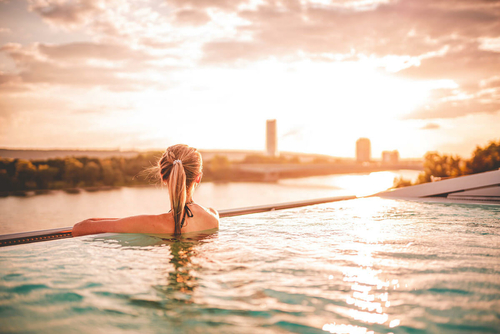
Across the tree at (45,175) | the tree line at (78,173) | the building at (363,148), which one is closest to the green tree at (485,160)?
the tree line at (78,173)

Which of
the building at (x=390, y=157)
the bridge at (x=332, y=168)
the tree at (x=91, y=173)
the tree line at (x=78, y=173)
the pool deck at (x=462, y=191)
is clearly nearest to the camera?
the pool deck at (x=462, y=191)

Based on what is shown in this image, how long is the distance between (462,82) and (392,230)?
17593 millimetres

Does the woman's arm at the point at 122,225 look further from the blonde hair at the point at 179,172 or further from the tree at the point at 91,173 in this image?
the tree at the point at 91,173

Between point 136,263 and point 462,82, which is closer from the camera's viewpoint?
point 136,263

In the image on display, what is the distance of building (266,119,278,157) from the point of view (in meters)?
67.0

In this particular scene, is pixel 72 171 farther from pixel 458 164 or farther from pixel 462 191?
pixel 462 191

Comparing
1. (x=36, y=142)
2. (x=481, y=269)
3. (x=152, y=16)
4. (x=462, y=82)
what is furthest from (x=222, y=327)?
(x=36, y=142)

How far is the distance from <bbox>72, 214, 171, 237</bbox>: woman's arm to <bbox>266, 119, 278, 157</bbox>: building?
61884 mm

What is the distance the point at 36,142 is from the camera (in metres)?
33.7

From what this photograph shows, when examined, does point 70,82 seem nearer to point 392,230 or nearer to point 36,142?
point 36,142

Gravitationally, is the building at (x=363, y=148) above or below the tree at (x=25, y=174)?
above

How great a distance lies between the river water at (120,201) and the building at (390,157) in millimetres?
1404

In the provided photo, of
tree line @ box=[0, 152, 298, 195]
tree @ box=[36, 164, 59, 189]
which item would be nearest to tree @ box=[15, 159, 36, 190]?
tree line @ box=[0, 152, 298, 195]

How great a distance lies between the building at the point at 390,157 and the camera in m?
36.2
